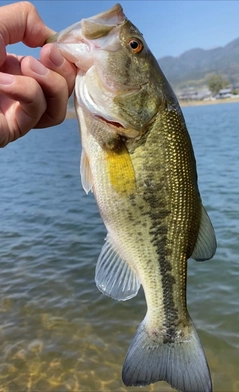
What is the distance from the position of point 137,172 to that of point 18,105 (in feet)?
2.64

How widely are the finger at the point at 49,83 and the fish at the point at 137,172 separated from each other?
9cm

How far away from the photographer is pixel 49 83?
222 centimetres

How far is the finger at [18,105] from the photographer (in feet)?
6.92

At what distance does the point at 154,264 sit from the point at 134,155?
0.66m

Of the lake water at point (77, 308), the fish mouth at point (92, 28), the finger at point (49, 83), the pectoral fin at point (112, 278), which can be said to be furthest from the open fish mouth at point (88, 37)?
the lake water at point (77, 308)

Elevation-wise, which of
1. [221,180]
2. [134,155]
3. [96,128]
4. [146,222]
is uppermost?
[96,128]

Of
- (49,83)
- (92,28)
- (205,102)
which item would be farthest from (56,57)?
(205,102)

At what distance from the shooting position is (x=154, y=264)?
97.3 inches

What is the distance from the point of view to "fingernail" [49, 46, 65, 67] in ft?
7.02

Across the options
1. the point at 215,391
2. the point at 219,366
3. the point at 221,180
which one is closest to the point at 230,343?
the point at 219,366

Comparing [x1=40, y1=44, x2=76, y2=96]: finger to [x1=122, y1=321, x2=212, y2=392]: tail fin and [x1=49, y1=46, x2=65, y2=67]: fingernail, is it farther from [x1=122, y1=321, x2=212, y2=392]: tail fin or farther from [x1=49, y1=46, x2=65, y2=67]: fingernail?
[x1=122, y1=321, x2=212, y2=392]: tail fin

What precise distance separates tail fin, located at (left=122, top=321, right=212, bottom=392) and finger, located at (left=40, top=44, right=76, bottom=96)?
155 cm

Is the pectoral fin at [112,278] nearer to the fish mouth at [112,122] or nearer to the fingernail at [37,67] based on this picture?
the fish mouth at [112,122]

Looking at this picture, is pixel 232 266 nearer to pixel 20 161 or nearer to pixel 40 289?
→ pixel 40 289
